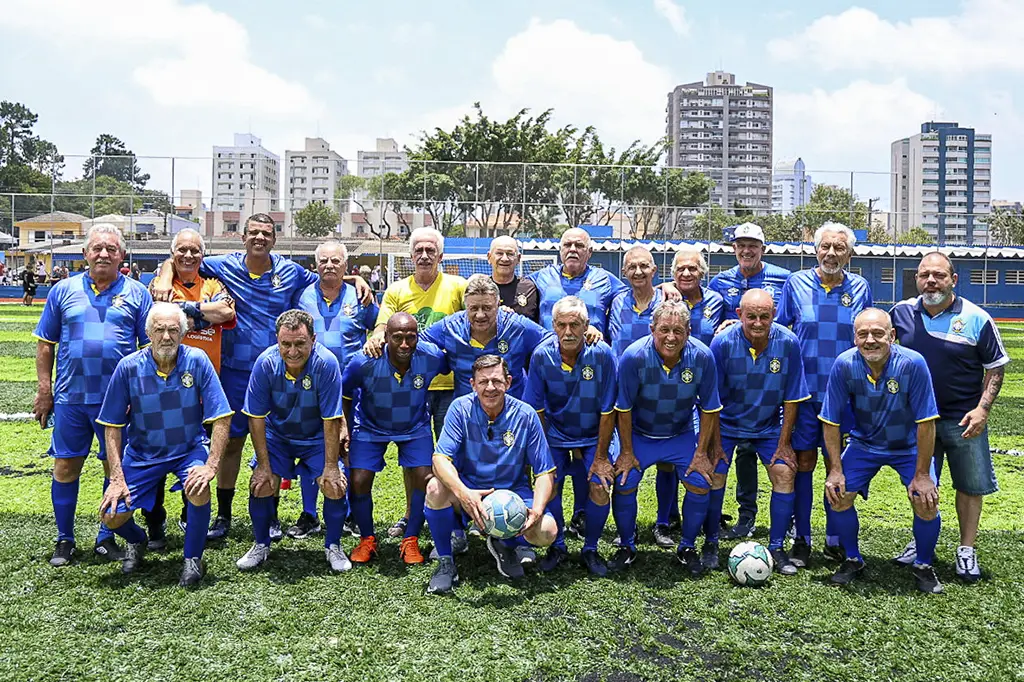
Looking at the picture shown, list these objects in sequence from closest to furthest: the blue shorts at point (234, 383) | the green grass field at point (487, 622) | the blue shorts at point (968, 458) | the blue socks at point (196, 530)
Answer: the green grass field at point (487, 622) → the blue socks at point (196, 530) → the blue shorts at point (968, 458) → the blue shorts at point (234, 383)

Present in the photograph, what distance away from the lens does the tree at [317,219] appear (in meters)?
25.7

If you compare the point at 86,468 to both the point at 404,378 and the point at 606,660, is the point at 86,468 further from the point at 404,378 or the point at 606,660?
the point at 606,660

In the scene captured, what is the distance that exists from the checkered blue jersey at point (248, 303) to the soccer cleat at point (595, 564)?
240 cm

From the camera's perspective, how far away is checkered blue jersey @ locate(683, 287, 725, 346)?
5.54 metres

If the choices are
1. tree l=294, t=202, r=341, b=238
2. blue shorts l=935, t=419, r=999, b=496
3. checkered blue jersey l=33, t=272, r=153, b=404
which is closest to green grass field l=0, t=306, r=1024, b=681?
blue shorts l=935, t=419, r=999, b=496

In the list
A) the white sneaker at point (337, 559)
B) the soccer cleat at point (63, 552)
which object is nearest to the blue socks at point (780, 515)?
the white sneaker at point (337, 559)

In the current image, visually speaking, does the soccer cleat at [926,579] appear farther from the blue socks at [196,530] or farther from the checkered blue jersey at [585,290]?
the blue socks at [196,530]

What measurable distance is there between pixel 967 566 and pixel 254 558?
3955 millimetres

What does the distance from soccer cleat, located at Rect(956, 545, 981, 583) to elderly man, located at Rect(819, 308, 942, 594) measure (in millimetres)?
149

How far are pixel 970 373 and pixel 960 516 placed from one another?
0.81m

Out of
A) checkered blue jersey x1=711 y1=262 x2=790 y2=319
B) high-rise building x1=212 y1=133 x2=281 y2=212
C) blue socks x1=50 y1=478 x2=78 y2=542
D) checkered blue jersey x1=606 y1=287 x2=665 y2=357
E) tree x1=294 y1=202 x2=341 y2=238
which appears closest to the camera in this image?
blue socks x1=50 y1=478 x2=78 y2=542

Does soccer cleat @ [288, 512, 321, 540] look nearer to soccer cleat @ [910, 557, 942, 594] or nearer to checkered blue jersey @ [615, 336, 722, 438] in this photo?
checkered blue jersey @ [615, 336, 722, 438]

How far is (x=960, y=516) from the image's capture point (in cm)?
470

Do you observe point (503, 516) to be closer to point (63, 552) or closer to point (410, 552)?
point (410, 552)
